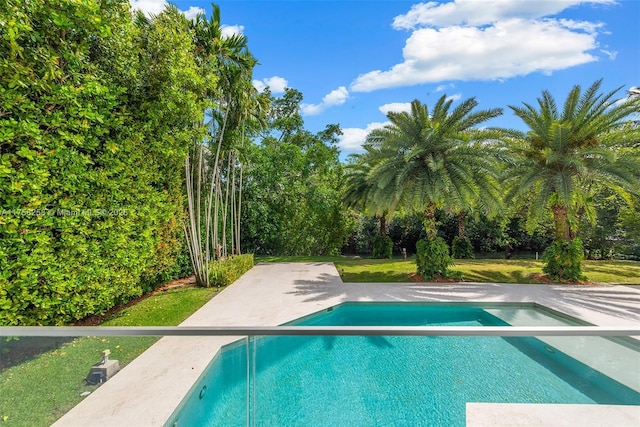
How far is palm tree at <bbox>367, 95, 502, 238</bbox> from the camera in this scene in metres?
10.3

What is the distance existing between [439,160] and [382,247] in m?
9.35

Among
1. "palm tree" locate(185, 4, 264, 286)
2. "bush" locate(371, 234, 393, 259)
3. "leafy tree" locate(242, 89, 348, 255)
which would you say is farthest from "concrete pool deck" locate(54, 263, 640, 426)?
"bush" locate(371, 234, 393, 259)

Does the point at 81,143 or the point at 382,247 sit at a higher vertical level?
the point at 81,143

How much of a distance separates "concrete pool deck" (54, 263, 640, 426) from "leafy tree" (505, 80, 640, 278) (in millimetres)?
3294

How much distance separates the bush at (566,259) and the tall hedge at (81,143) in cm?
1271

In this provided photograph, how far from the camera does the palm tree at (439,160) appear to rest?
405 inches

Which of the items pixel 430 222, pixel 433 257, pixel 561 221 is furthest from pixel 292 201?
pixel 561 221

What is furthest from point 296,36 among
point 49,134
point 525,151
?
point 525,151

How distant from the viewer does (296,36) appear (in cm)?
1010

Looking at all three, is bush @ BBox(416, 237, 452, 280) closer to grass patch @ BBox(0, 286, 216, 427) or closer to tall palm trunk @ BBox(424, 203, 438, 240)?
tall palm trunk @ BBox(424, 203, 438, 240)

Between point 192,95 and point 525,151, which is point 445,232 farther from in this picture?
point 192,95

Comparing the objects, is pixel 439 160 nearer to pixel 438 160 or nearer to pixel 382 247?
pixel 438 160

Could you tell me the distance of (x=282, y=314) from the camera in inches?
287

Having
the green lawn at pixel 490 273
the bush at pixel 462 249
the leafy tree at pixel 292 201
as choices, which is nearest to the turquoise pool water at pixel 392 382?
the green lawn at pixel 490 273
